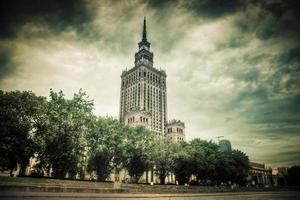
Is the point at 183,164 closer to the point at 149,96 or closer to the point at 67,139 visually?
→ the point at 67,139

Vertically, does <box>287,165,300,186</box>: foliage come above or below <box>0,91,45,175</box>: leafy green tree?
below

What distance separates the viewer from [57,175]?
4234 cm

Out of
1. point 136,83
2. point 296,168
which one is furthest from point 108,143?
point 296,168

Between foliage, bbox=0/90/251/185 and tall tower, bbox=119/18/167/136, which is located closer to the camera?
foliage, bbox=0/90/251/185

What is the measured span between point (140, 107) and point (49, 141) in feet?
333

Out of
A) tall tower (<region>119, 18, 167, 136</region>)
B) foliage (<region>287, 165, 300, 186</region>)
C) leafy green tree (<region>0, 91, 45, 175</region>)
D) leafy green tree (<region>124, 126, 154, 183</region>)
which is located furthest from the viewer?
tall tower (<region>119, 18, 167, 136</region>)

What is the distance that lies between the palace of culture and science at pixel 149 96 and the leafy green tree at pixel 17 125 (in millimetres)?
93215

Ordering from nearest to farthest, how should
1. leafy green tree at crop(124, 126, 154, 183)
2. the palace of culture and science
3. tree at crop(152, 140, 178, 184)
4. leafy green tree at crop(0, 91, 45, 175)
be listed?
leafy green tree at crop(0, 91, 45, 175), leafy green tree at crop(124, 126, 154, 183), tree at crop(152, 140, 178, 184), the palace of culture and science

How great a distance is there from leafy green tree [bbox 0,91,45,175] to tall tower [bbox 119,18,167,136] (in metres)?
89.1

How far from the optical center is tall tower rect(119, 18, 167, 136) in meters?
145

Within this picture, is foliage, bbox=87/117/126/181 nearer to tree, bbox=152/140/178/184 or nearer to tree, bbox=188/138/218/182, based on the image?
tree, bbox=152/140/178/184

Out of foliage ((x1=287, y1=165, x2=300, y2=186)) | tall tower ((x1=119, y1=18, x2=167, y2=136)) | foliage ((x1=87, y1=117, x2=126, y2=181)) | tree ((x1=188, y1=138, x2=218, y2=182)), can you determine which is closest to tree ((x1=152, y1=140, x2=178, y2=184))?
tree ((x1=188, y1=138, x2=218, y2=182))

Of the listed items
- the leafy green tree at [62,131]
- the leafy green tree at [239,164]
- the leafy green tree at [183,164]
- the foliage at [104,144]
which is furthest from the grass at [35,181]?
the leafy green tree at [239,164]

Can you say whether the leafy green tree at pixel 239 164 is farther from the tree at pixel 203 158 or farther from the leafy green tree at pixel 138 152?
the leafy green tree at pixel 138 152
